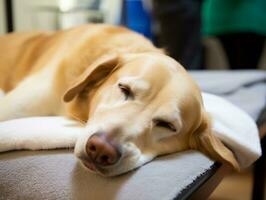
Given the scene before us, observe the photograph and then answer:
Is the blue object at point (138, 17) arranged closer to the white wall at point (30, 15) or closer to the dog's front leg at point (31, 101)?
the white wall at point (30, 15)

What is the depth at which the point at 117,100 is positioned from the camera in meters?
1.07

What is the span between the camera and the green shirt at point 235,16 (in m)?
2.86

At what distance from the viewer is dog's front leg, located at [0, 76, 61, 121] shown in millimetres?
1269

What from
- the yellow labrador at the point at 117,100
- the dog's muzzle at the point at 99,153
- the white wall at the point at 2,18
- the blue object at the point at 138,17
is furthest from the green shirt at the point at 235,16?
the dog's muzzle at the point at 99,153

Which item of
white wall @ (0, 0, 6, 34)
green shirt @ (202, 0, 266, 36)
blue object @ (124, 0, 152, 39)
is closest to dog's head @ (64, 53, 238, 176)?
white wall @ (0, 0, 6, 34)

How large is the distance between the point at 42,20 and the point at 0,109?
1693mm

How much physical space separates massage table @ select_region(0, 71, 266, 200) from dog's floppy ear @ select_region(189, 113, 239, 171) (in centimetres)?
4

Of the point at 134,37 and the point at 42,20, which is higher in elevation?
the point at 134,37

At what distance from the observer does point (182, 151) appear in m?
1.09

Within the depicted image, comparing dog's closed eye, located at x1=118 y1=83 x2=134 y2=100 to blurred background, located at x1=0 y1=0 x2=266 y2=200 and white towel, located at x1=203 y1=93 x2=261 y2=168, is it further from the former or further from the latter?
blurred background, located at x1=0 y1=0 x2=266 y2=200

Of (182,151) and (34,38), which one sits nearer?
(182,151)

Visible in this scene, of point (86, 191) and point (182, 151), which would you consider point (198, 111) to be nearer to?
point (182, 151)

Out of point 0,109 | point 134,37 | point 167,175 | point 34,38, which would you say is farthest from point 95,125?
point 34,38

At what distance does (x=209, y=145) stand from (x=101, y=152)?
343mm
